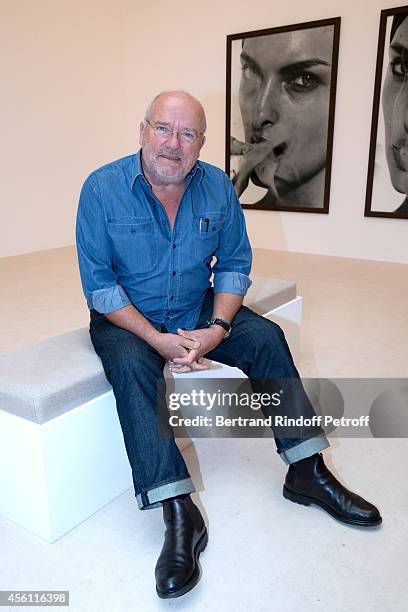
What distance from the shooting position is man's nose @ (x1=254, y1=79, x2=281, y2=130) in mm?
4457

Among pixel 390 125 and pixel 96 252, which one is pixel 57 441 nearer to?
pixel 96 252

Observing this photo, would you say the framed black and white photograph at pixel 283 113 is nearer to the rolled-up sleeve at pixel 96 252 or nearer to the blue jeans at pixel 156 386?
the blue jeans at pixel 156 386

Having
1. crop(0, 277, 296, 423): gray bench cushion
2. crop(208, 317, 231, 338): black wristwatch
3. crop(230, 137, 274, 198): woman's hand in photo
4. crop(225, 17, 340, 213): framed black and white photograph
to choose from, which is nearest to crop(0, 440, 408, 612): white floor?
crop(0, 277, 296, 423): gray bench cushion

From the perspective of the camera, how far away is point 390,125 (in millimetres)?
4043

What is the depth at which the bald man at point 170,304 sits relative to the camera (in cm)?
118

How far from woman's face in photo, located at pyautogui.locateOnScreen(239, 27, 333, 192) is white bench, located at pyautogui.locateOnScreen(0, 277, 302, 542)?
11.7ft

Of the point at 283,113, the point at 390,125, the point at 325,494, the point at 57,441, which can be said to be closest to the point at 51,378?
the point at 57,441

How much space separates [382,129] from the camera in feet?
13.4

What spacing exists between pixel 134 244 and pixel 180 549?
0.76 meters

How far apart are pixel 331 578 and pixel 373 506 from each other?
9.0 inches

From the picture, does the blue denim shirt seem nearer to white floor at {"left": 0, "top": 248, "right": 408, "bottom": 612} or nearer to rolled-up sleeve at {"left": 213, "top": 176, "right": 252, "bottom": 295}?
rolled-up sleeve at {"left": 213, "top": 176, "right": 252, "bottom": 295}

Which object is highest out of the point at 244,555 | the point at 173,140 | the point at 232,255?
the point at 173,140

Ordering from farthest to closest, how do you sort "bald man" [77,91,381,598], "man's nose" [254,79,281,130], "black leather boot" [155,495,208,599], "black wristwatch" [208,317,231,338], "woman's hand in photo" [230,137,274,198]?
"woman's hand in photo" [230,137,274,198]
"man's nose" [254,79,281,130]
"black wristwatch" [208,317,231,338]
"bald man" [77,91,381,598]
"black leather boot" [155,495,208,599]

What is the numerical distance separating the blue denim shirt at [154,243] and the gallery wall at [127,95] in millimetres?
3125
